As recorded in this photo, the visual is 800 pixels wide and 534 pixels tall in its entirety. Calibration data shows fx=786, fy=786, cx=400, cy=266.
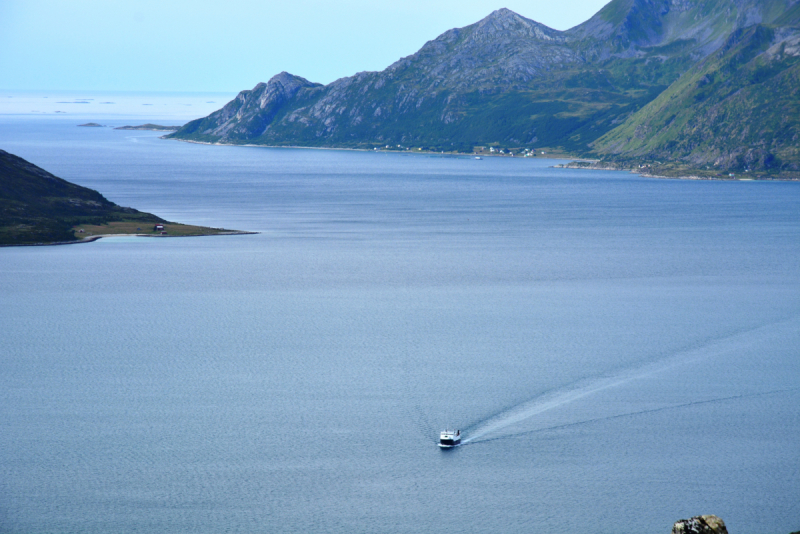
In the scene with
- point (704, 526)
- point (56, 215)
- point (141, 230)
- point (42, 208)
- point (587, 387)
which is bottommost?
point (587, 387)

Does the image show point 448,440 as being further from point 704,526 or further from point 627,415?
point 704,526

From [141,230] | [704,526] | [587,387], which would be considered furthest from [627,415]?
[141,230]

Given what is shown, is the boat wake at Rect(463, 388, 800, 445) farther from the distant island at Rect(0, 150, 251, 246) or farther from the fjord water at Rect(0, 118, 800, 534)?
the distant island at Rect(0, 150, 251, 246)

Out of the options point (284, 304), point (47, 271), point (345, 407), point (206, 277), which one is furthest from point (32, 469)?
point (47, 271)

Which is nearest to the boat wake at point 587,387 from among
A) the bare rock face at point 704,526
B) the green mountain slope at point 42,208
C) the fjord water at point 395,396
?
the fjord water at point 395,396

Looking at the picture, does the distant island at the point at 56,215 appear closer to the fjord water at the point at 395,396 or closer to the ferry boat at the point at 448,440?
the fjord water at the point at 395,396

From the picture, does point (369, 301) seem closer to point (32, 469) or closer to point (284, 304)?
point (284, 304)

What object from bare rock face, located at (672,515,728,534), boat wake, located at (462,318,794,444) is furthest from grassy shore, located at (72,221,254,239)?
bare rock face, located at (672,515,728,534)
